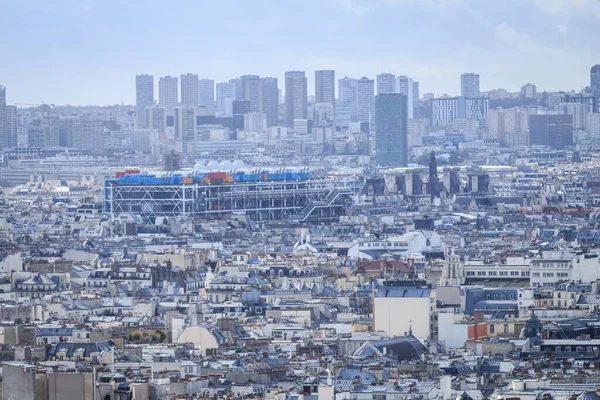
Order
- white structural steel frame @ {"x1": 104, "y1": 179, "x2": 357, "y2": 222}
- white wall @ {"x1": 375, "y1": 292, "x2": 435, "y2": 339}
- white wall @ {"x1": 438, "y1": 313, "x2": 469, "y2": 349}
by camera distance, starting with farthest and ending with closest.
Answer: white structural steel frame @ {"x1": 104, "y1": 179, "x2": 357, "y2": 222} < white wall @ {"x1": 375, "y1": 292, "x2": 435, "y2": 339} < white wall @ {"x1": 438, "y1": 313, "x2": 469, "y2": 349}

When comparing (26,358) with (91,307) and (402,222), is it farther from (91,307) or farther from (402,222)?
(402,222)

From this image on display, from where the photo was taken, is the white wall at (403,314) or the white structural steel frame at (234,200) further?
the white structural steel frame at (234,200)

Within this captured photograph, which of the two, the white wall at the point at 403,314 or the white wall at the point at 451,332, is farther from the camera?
the white wall at the point at 403,314

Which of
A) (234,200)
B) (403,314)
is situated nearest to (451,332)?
(403,314)

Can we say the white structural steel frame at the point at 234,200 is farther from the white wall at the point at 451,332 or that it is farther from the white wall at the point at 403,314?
the white wall at the point at 451,332

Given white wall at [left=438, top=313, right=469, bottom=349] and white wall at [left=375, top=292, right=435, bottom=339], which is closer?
white wall at [left=438, top=313, right=469, bottom=349]

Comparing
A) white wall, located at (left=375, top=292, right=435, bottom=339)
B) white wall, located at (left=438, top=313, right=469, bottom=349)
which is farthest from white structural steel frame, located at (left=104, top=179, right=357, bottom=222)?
white wall, located at (left=438, top=313, right=469, bottom=349)

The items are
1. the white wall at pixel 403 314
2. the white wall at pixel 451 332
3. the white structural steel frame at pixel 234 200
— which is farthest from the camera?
the white structural steel frame at pixel 234 200

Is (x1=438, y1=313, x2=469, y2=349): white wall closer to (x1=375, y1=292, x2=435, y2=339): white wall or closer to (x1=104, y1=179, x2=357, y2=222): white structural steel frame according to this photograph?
(x1=375, y1=292, x2=435, y2=339): white wall

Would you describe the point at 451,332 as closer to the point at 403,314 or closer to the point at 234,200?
the point at 403,314

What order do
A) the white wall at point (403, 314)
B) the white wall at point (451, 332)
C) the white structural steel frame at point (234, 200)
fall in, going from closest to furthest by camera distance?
1. the white wall at point (451, 332)
2. the white wall at point (403, 314)
3. the white structural steel frame at point (234, 200)

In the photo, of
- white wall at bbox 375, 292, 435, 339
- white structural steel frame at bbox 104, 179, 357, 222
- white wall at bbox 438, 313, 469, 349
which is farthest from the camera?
white structural steel frame at bbox 104, 179, 357, 222

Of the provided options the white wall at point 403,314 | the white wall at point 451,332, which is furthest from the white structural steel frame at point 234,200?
the white wall at point 451,332
